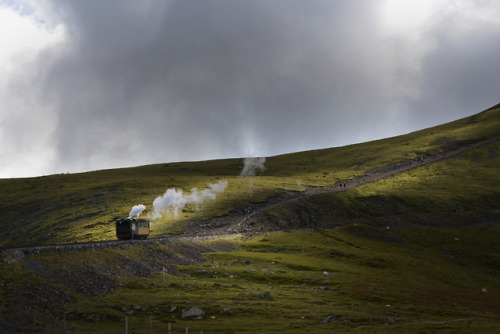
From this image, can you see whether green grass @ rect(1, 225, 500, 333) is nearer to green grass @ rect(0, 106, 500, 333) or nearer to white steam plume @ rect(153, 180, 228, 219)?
green grass @ rect(0, 106, 500, 333)

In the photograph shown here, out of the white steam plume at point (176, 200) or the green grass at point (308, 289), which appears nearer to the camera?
the green grass at point (308, 289)

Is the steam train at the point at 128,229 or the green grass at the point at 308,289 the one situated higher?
the steam train at the point at 128,229

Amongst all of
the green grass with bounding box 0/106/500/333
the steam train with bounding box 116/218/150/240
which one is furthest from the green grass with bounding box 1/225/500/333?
the steam train with bounding box 116/218/150/240

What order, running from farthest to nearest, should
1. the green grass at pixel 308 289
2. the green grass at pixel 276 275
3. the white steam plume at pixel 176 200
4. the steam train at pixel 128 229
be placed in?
the white steam plume at pixel 176 200
the steam train at pixel 128 229
the green grass at pixel 308 289
the green grass at pixel 276 275

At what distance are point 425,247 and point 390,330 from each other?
89197mm

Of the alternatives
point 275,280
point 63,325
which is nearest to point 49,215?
point 275,280

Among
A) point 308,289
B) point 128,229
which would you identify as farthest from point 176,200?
point 308,289

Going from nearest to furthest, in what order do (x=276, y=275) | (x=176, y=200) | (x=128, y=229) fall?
1. (x=276, y=275)
2. (x=128, y=229)
3. (x=176, y=200)

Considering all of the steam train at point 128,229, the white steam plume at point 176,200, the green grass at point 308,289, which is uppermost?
the white steam plume at point 176,200

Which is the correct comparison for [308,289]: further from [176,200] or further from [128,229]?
[176,200]

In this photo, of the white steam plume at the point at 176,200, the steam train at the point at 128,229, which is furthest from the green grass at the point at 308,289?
the white steam plume at the point at 176,200

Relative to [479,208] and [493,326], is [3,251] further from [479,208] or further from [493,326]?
[479,208]

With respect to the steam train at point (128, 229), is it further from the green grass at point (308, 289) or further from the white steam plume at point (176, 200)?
the white steam plume at point (176, 200)

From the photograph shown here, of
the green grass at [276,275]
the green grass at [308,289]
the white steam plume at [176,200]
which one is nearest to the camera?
the green grass at [276,275]
